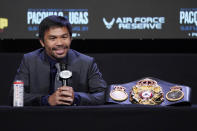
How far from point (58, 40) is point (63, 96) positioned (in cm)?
51

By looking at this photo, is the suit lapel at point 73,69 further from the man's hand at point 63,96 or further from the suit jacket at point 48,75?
the man's hand at point 63,96

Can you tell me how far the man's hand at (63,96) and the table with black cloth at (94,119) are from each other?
0.42m

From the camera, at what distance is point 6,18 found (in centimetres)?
359

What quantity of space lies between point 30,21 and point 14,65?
1.44 ft

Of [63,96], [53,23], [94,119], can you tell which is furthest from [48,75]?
[94,119]

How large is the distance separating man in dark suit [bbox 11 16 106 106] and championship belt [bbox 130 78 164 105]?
1.04ft

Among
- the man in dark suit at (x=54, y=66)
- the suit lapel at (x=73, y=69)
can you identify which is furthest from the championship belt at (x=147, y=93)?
the suit lapel at (x=73, y=69)

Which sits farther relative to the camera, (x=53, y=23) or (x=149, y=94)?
(x=53, y=23)

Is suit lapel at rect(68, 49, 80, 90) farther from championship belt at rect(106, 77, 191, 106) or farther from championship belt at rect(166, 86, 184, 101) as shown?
championship belt at rect(166, 86, 184, 101)

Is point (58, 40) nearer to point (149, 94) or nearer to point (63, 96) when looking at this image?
point (63, 96)

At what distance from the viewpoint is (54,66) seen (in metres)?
2.55

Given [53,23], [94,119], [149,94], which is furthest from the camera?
[53,23]

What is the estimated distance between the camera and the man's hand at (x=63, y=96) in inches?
82.2

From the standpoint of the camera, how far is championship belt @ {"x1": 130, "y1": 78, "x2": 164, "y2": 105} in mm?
2105
